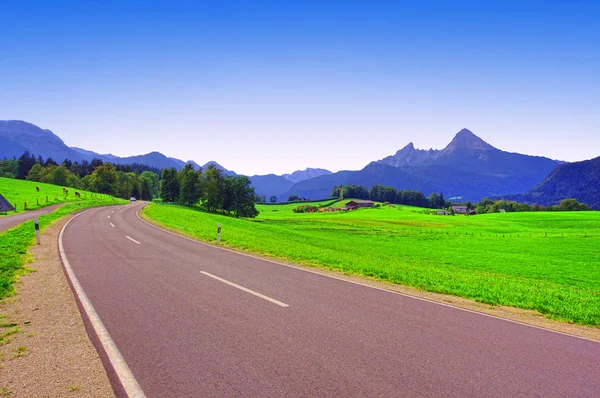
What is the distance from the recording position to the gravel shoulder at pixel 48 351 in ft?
13.6

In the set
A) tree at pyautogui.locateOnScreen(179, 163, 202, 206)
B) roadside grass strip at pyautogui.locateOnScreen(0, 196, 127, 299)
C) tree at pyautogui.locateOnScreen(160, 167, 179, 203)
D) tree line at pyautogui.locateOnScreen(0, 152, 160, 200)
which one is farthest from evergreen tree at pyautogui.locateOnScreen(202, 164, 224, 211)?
roadside grass strip at pyautogui.locateOnScreen(0, 196, 127, 299)

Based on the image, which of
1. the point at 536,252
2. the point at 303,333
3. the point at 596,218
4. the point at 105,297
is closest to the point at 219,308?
the point at 303,333

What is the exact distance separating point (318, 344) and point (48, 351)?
13.9 feet

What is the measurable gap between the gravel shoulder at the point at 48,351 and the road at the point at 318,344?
489 millimetres

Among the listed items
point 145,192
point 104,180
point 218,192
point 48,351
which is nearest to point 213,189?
point 218,192

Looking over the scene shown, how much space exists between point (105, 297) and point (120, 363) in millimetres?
3780

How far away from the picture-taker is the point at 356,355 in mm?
5121

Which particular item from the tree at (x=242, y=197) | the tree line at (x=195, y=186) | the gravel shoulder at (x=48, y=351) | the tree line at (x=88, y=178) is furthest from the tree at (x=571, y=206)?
the tree line at (x=88, y=178)

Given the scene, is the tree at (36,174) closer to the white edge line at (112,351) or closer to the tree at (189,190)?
the tree at (189,190)

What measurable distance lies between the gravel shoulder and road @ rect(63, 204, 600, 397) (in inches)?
19.3

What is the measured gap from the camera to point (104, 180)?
10494 centimetres

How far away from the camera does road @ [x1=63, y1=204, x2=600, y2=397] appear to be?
14.2ft

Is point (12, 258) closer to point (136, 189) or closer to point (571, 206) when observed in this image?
point (136, 189)

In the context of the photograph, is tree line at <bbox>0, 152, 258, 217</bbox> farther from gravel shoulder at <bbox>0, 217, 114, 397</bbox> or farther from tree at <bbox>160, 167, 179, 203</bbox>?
gravel shoulder at <bbox>0, 217, 114, 397</bbox>
